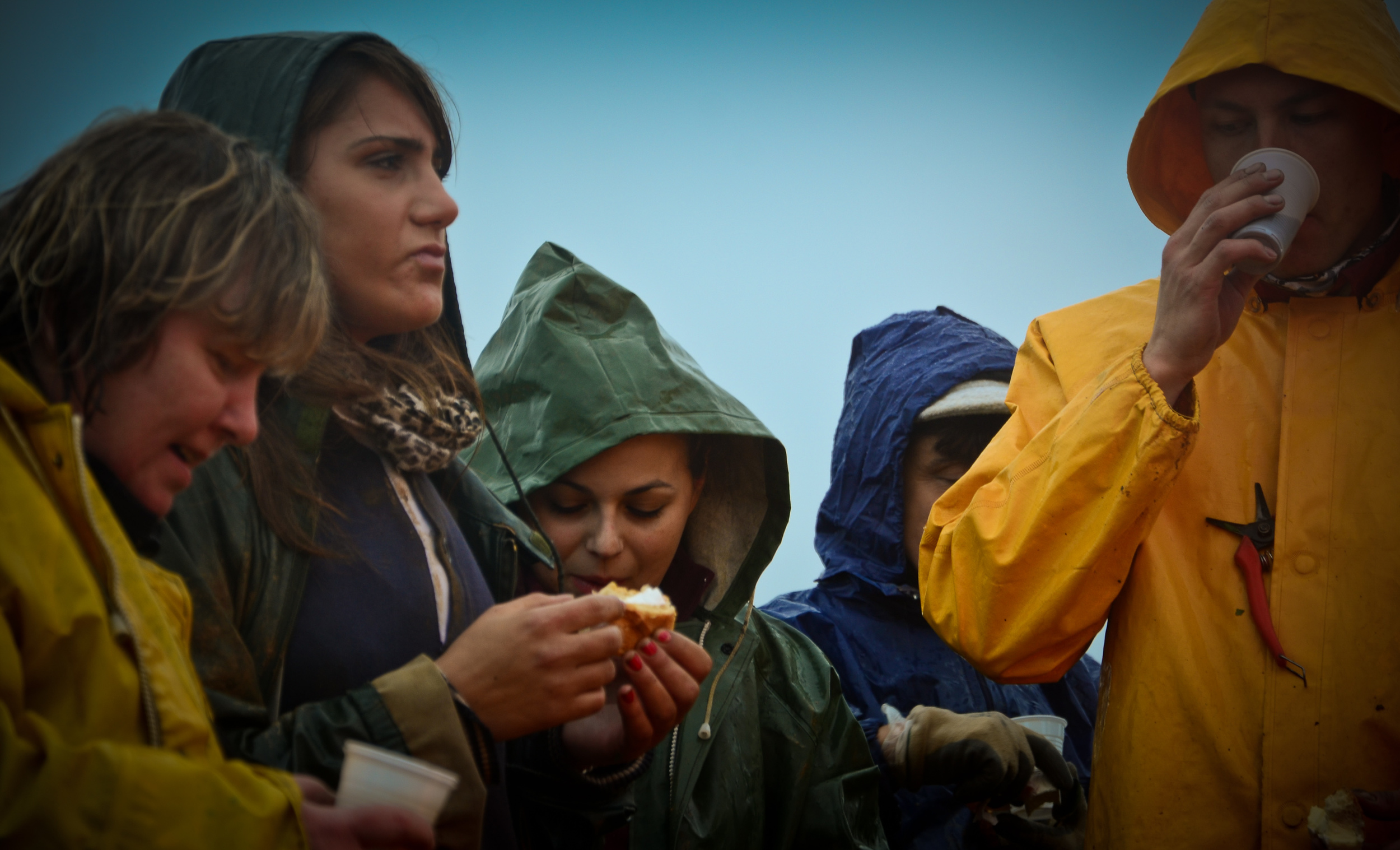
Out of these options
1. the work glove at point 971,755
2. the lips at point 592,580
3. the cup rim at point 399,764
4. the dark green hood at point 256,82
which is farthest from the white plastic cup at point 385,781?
the work glove at point 971,755

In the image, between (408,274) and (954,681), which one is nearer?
(408,274)

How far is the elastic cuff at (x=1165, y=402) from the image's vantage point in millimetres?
1977

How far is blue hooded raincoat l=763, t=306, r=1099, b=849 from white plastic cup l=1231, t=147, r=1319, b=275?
158 centimetres

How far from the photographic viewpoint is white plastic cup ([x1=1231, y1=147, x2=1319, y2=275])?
2029mm

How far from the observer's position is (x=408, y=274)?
1.88 m

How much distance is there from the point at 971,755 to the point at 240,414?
2.03 metres

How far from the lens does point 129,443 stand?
1215mm

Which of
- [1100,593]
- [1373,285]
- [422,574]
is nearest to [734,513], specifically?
[1100,593]

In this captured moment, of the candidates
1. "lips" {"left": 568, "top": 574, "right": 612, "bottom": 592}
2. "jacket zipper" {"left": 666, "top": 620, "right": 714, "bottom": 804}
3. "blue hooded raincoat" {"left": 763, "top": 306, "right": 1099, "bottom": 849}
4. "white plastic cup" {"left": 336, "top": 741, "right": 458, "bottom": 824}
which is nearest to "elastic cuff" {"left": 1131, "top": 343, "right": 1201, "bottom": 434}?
"jacket zipper" {"left": 666, "top": 620, "right": 714, "bottom": 804}

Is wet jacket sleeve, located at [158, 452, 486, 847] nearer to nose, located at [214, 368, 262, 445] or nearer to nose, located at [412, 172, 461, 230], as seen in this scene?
nose, located at [214, 368, 262, 445]

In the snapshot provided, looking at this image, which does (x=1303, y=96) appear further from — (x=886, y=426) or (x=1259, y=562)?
(x=886, y=426)

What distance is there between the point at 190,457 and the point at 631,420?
1467 mm

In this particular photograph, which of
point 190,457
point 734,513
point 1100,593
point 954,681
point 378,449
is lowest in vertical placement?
point 954,681

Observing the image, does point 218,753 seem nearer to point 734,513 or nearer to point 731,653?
point 731,653
